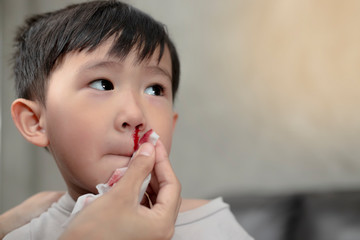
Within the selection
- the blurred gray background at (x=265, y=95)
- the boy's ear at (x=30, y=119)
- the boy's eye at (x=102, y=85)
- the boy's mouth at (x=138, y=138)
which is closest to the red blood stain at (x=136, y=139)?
the boy's mouth at (x=138, y=138)

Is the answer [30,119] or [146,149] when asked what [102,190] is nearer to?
[146,149]

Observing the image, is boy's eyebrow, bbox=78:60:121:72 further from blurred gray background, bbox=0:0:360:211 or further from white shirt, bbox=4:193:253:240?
blurred gray background, bbox=0:0:360:211

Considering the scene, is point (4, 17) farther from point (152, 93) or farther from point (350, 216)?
point (350, 216)

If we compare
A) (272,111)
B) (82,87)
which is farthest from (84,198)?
(272,111)

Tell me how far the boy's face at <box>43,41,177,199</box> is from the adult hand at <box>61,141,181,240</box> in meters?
0.12

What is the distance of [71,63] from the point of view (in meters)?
0.90

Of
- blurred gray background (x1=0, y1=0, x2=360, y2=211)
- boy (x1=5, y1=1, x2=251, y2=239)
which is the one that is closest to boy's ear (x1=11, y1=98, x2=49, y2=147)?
boy (x1=5, y1=1, x2=251, y2=239)

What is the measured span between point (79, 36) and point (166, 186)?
43cm

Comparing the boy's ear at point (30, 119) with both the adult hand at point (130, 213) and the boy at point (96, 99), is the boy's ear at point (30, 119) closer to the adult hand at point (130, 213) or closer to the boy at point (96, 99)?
the boy at point (96, 99)

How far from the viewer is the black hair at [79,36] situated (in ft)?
3.02

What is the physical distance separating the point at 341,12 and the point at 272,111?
477 millimetres

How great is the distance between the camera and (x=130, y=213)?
61cm

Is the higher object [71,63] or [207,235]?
[71,63]

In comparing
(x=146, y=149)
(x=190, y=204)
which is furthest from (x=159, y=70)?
(x=190, y=204)
